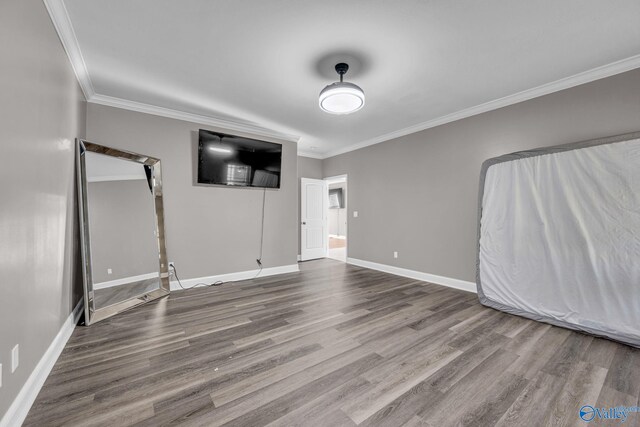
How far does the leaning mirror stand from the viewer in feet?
8.62

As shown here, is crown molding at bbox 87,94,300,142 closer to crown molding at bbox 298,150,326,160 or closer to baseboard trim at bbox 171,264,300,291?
crown molding at bbox 298,150,326,160

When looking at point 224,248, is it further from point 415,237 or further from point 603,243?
point 603,243

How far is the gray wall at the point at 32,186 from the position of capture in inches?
51.4

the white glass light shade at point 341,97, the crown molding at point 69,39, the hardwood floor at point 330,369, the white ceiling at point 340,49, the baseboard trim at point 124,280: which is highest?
the white ceiling at point 340,49

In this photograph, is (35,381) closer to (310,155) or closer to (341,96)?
(341,96)

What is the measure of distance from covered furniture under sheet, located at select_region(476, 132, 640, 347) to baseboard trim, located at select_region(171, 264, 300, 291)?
10.3 ft

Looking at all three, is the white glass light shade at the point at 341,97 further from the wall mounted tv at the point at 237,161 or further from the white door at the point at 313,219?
the white door at the point at 313,219

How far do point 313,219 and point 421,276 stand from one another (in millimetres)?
2857

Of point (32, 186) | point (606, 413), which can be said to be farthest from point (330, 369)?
point (32, 186)

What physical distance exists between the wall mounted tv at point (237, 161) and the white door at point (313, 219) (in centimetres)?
153

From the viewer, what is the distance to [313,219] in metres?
6.21

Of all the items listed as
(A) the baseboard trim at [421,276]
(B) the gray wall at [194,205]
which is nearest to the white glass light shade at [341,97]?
(B) the gray wall at [194,205]

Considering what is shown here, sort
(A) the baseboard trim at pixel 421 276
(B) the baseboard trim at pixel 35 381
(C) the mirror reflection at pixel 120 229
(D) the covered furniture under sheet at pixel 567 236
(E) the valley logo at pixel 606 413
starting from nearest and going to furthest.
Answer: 1. (B) the baseboard trim at pixel 35 381
2. (E) the valley logo at pixel 606 413
3. (D) the covered furniture under sheet at pixel 567 236
4. (C) the mirror reflection at pixel 120 229
5. (A) the baseboard trim at pixel 421 276

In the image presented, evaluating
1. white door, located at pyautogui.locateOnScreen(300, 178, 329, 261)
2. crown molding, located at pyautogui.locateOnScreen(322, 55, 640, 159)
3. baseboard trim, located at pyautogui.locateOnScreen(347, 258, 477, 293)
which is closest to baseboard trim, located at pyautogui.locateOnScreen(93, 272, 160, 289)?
white door, located at pyautogui.locateOnScreen(300, 178, 329, 261)
